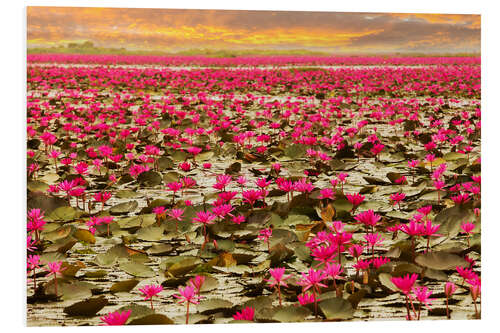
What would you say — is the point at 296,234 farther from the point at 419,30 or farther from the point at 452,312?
the point at 419,30

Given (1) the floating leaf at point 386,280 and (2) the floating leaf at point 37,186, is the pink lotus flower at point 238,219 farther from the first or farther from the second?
(2) the floating leaf at point 37,186

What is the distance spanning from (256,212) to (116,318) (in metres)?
1.01

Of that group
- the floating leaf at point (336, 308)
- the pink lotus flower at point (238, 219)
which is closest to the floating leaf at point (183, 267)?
A: the pink lotus flower at point (238, 219)

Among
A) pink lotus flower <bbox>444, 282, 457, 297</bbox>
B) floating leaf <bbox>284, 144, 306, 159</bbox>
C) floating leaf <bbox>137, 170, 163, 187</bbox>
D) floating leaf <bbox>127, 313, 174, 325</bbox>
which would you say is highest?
floating leaf <bbox>284, 144, 306, 159</bbox>

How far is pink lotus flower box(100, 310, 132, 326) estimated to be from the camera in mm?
1837

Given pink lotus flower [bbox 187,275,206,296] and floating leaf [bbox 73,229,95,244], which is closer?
pink lotus flower [bbox 187,275,206,296]

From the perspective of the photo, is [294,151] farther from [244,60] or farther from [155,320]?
[155,320]

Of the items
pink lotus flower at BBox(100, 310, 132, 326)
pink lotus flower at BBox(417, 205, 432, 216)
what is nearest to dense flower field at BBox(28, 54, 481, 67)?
pink lotus flower at BBox(417, 205, 432, 216)

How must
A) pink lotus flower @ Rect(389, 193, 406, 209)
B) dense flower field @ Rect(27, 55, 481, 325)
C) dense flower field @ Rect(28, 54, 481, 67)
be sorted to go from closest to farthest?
dense flower field @ Rect(27, 55, 481, 325)
pink lotus flower @ Rect(389, 193, 406, 209)
dense flower field @ Rect(28, 54, 481, 67)

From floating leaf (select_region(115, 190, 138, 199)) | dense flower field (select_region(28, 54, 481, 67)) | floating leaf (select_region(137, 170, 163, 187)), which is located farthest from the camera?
dense flower field (select_region(28, 54, 481, 67))

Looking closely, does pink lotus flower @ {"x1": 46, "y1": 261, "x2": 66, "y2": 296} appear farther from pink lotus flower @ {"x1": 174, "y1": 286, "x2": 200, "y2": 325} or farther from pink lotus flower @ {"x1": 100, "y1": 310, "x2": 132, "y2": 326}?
pink lotus flower @ {"x1": 174, "y1": 286, "x2": 200, "y2": 325}

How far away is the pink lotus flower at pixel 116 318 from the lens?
1.84 metres

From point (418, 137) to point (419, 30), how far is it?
111cm

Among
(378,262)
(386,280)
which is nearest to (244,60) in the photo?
(378,262)
